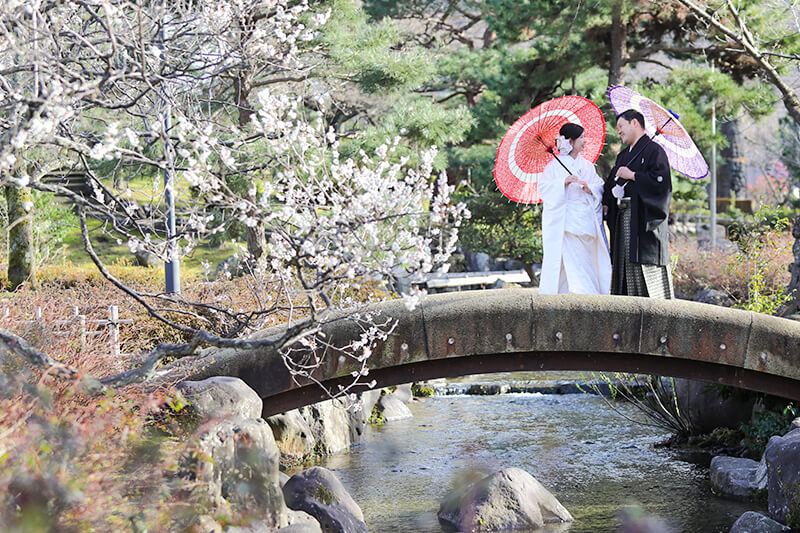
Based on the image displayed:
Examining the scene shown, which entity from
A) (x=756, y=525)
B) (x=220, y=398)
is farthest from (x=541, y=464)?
(x=220, y=398)

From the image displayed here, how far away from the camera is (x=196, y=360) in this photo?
21.8 ft

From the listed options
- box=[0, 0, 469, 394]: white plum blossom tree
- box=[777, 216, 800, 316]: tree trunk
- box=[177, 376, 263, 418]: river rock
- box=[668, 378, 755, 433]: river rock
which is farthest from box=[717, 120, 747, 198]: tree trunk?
box=[177, 376, 263, 418]: river rock

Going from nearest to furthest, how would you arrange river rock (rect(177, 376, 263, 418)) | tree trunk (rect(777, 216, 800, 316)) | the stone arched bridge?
river rock (rect(177, 376, 263, 418)) → the stone arched bridge → tree trunk (rect(777, 216, 800, 316))

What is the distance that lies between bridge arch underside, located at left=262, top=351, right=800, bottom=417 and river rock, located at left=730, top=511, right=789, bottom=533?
1.14 meters

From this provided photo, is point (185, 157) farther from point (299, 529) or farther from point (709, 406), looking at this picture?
point (709, 406)

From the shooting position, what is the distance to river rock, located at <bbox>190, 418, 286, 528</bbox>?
4.69 metres

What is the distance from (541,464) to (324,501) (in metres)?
3.15

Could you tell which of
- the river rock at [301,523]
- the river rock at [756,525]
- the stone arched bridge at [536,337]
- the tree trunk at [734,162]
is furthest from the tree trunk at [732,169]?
the river rock at [301,523]

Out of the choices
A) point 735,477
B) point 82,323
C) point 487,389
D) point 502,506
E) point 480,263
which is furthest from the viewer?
point 480,263

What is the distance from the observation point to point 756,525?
247 inches

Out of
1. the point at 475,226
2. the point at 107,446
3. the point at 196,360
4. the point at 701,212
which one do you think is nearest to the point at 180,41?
the point at 196,360

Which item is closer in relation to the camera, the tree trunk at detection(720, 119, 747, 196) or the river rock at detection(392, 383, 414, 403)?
the river rock at detection(392, 383, 414, 403)

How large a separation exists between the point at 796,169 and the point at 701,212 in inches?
319

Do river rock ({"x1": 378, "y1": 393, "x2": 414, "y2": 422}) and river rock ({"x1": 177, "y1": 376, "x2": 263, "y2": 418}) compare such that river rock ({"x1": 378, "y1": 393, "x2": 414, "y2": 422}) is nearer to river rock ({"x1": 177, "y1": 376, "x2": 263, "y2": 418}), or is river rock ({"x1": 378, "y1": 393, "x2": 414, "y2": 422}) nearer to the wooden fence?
the wooden fence
